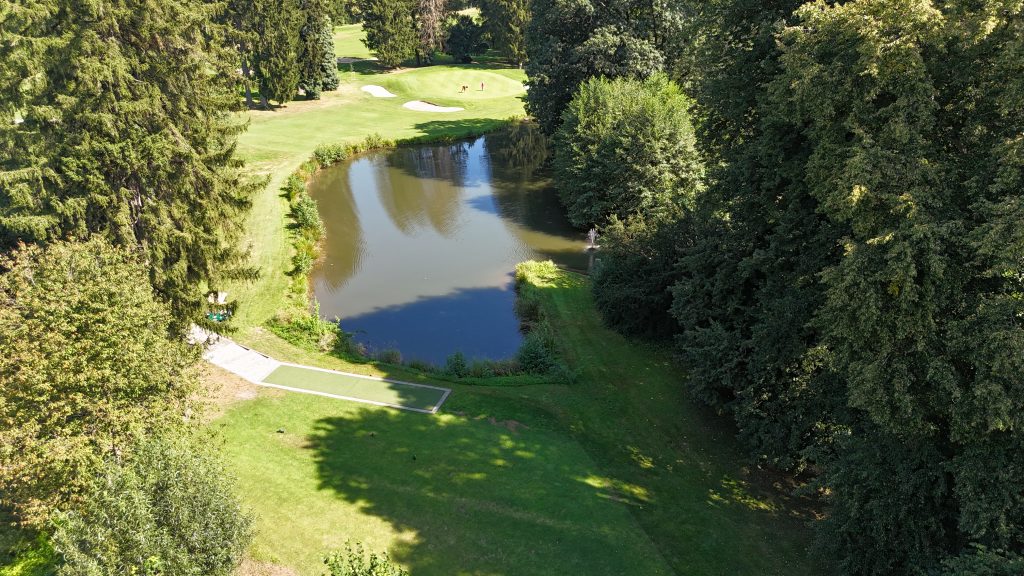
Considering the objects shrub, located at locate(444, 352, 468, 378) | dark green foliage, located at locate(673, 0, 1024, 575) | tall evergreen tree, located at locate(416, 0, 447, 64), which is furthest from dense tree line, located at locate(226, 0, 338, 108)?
dark green foliage, located at locate(673, 0, 1024, 575)

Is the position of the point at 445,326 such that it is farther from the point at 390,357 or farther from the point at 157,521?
the point at 157,521

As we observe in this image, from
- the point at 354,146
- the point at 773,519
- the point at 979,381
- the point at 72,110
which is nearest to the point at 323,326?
the point at 72,110

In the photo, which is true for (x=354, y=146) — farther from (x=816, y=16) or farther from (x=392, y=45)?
(x=816, y=16)

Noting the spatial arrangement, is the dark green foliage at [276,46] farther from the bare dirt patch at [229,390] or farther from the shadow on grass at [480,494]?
the shadow on grass at [480,494]

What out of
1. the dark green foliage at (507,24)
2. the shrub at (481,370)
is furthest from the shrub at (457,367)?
the dark green foliage at (507,24)

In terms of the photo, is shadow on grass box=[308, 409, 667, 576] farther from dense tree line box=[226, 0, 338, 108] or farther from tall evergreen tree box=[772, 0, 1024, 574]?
dense tree line box=[226, 0, 338, 108]

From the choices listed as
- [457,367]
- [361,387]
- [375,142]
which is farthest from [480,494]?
[375,142]
